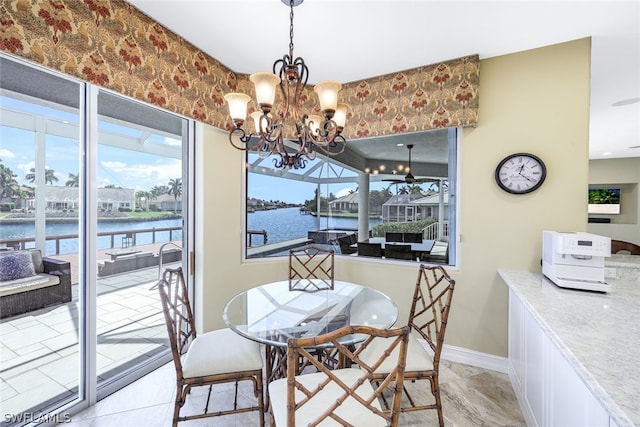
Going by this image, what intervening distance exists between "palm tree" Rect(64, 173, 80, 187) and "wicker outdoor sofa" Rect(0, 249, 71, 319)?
459mm

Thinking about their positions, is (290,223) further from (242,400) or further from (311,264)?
(242,400)

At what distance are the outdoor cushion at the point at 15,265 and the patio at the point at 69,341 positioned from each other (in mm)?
255

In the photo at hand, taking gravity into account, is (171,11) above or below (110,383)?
above

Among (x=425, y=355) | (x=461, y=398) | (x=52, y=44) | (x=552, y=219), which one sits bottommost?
(x=461, y=398)

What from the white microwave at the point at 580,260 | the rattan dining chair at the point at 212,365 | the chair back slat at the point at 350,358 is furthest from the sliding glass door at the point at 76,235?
the white microwave at the point at 580,260

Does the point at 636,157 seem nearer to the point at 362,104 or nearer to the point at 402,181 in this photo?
the point at 402,181

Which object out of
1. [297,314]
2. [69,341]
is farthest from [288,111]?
[69,341]

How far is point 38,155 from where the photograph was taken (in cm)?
173

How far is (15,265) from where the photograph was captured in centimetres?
164

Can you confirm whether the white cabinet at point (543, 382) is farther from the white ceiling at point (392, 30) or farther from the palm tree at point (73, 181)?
the palm tree at point (73, 181)

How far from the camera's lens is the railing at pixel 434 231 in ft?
9.27

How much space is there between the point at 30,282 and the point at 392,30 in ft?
10.0

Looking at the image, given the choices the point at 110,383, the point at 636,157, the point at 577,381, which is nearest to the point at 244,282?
the point at 110,383

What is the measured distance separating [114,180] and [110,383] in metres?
1.57
